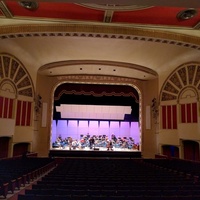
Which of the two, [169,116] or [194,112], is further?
[169,116]

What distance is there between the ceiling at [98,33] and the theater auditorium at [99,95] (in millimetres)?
42

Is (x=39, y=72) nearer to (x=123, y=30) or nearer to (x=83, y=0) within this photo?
(x=123, y=30)

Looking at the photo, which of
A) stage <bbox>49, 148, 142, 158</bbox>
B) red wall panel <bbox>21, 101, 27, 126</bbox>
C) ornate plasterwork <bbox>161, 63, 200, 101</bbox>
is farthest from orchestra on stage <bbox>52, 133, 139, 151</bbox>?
ornate plasterwork <bbox>161, 63, 200, 101</bbox>

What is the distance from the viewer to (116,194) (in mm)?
3793

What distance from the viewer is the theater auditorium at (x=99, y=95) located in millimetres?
6957

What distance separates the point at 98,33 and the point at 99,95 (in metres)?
8.44

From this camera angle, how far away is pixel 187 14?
27.8 feet

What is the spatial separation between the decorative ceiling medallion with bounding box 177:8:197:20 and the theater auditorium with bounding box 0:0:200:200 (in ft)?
0.11

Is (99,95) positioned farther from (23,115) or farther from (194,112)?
(194,112)

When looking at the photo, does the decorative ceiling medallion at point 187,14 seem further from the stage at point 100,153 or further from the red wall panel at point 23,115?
the stage at point 100,153

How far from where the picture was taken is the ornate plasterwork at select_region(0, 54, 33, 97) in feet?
40.4

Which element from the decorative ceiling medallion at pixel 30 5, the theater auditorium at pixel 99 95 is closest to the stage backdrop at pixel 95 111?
the theater auditorium at pixel 99 95

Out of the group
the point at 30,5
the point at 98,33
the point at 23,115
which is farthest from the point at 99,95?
the point at 30,5

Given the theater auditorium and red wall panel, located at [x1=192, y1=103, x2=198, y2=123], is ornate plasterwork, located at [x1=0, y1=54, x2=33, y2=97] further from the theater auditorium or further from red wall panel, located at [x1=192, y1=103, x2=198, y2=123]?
red wall panel, located at [x1=192, y1=103, x2=198, y2=123]
